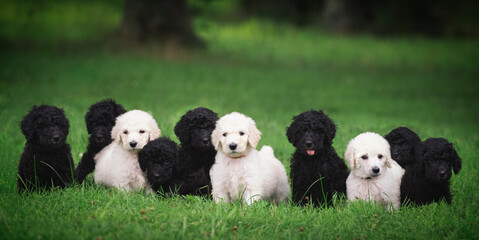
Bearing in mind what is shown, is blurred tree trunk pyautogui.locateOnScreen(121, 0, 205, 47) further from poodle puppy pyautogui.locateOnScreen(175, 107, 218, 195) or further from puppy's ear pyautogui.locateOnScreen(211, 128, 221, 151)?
puppy's ear pyautogui.locateOnScreen(211, 128, 221, 151)

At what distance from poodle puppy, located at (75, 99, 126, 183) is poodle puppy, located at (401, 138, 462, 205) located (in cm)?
402

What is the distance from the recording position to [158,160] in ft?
21.9

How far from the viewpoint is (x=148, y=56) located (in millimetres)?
22156

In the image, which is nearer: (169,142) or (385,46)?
(169,142)

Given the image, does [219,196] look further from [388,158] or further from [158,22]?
[158,22]

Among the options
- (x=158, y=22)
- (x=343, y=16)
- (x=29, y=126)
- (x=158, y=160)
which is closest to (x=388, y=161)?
(x=158, y=160)

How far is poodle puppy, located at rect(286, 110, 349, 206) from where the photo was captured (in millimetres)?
6371

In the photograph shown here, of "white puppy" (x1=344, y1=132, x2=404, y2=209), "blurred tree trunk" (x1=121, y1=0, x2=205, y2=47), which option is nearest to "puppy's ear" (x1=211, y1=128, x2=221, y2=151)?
"white puppy" (x1=344, y1=132, x2=404, y2=209)

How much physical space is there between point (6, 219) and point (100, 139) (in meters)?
2.10

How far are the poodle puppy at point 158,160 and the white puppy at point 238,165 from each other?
0.57 metres

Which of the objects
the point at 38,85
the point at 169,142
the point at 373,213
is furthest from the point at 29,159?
the point at 38,85

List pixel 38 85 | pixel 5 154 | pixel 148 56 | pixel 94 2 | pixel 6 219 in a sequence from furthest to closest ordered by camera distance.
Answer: pixel 94 2
pixel 148 56
pixel 38 85
pixel 5 154
pixel 6 219

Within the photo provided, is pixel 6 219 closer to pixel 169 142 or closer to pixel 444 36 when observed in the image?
pixel 169 142

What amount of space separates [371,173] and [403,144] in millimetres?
878
